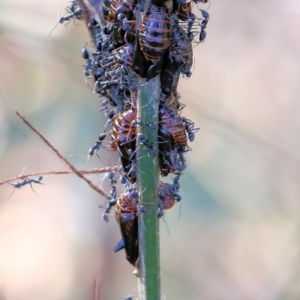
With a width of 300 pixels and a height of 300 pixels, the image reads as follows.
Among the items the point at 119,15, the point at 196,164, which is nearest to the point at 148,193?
the point at 119,15

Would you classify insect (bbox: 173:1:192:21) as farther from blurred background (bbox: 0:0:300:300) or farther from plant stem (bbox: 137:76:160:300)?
blurred background (bbox: 0:0:300:300)

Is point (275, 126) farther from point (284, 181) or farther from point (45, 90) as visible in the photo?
point (45, 90)

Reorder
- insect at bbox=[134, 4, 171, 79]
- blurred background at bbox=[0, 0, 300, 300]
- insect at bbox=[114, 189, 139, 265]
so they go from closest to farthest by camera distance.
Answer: insect at bbox=[134, 4, 171, 79], insect at bbox=[114, 189, 139, 265], blurred background at bbox=[0, 0, 300, 300]

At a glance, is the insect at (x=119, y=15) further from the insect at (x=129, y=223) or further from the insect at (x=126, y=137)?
the insect at (x=129, y=223)

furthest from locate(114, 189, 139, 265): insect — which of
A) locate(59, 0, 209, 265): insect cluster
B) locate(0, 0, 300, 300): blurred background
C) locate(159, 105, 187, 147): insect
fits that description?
locate(0, 0, 300, 300): blurred background

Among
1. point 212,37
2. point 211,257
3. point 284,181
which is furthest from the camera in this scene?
point 211,257

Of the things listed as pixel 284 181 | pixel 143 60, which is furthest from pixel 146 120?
pixel 284 181

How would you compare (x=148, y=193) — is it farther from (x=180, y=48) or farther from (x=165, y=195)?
(x=180, y=48)
